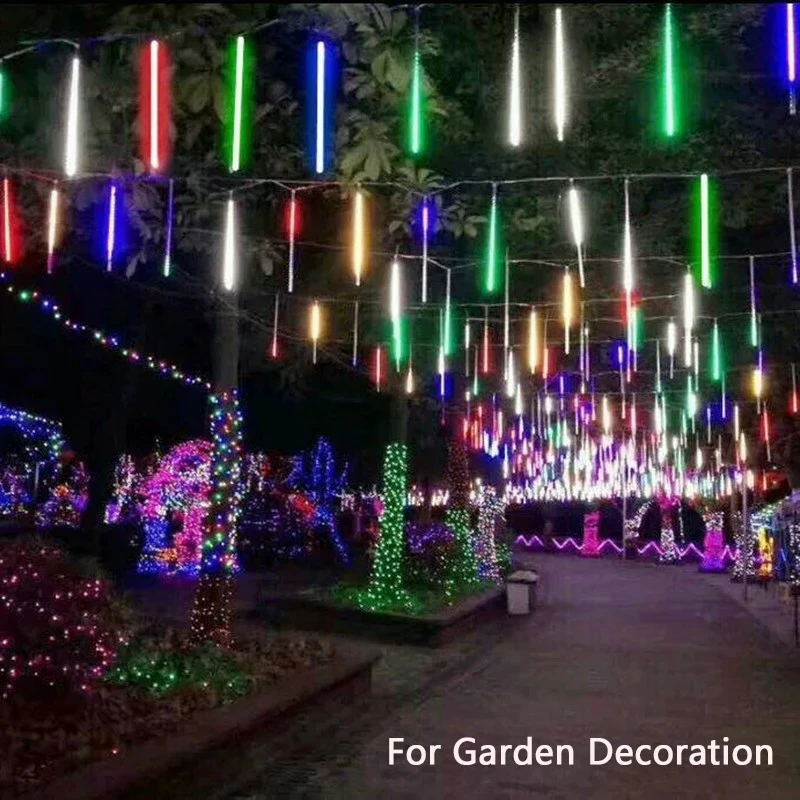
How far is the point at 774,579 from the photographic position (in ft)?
97.3

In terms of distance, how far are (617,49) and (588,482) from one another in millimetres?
31512

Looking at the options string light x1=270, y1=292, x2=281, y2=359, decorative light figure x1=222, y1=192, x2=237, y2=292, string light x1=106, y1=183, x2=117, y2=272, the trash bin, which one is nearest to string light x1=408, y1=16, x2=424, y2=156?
string light x1=106, y1=183, x2=117, y2=272

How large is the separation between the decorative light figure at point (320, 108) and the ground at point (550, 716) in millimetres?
3853

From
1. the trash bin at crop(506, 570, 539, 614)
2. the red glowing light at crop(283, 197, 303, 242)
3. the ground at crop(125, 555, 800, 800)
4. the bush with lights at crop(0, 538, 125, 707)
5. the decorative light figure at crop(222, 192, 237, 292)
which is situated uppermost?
the red glowing light at crop(283, 197, 303, 242)

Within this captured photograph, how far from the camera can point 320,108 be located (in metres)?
7.02

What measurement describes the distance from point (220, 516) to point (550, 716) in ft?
11.7

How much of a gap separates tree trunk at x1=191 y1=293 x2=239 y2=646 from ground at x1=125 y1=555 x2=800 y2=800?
5.07 ft

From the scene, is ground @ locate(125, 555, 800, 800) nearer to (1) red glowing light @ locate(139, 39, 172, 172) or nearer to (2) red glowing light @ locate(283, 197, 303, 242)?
(1) red glowing light @ locate(139, 39, 172, 172)

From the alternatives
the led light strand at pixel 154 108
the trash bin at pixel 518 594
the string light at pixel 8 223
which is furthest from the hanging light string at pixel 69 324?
the trash bin at pixel 518 594

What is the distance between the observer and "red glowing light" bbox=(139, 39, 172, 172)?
6.65 metres

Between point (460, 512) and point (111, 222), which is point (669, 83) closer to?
point (111, 222)

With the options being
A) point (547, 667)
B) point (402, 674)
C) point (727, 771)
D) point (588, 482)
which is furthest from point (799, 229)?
point (588, 482)

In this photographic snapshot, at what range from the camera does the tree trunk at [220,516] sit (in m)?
10.3

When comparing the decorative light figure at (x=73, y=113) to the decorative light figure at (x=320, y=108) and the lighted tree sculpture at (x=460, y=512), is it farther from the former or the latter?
the lighted tree sculpture at (x=460, y=512)
